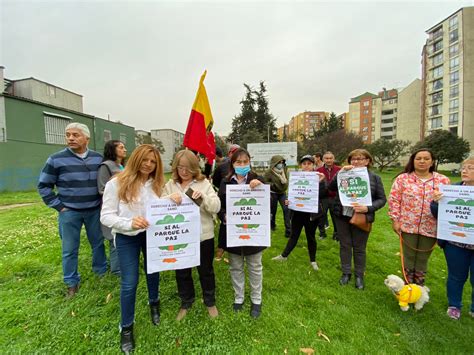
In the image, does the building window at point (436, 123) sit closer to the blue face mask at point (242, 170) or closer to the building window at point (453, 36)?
the building window at point (453, 36)

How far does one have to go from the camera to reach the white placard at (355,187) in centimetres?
339

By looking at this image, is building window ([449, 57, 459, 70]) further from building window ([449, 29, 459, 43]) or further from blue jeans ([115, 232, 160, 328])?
blue jeans ([115, 232, 160, 328])

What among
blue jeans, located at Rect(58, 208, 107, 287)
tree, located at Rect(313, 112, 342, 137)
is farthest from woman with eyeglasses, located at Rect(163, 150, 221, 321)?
tree, located at Rect(313, 112, 342, 137)

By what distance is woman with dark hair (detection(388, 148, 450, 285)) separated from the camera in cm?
302

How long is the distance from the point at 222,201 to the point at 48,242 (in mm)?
4827

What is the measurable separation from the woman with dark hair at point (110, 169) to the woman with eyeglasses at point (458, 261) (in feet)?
13.6

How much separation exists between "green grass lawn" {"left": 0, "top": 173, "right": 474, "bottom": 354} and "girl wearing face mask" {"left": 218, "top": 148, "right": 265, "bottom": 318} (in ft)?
0.66

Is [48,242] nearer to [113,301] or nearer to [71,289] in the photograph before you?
[71,289]

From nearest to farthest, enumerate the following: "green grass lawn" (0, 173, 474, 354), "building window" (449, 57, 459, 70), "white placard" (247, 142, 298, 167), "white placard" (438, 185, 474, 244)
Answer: "green grass lawn" (0, 173, 474, 354) < "white placard" (438, 185, 474, 244) < "white placard" (247, 142, 298, 167) < "building window" (449, 57, 459, 70)

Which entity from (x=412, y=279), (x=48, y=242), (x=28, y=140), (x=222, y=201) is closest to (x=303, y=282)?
(x=412, y=279)

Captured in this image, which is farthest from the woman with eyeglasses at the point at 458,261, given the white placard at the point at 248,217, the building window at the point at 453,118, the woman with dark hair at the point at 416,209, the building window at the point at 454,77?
the building window at the point at 454,77

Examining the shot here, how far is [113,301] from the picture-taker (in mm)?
3148

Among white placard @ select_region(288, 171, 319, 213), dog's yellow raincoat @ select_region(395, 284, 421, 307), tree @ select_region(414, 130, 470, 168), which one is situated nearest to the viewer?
dog's yellow raincoat @ select_region(395, 284, 421, 307)

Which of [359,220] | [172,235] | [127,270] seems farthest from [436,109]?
[127,270]
